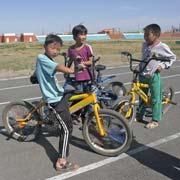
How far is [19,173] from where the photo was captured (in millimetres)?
4273

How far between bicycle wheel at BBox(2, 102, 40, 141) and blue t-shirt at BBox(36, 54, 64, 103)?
829 mm

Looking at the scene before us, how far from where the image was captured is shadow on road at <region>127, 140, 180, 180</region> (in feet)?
13.9

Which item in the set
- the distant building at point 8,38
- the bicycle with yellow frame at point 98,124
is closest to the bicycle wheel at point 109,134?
the bicycle with yellow frame at point 98,124

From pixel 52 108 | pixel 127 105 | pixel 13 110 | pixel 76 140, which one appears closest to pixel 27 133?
pixel 13 110

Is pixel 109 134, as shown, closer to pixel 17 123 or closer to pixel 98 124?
pixel 98 124

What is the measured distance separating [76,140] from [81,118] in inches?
14.5

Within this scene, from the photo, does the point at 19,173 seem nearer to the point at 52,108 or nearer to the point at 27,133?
the point at 52,108

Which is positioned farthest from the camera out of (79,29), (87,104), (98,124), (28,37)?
(28,37)

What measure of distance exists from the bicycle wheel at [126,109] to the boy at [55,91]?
6.01ft

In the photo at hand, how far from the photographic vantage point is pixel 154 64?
19.6 ft

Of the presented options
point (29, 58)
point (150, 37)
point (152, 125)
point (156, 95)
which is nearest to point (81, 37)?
point (150, 37)

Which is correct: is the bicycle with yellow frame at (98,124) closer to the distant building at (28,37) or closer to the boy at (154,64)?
the boy at (154,64)

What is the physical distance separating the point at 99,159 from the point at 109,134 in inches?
15.6

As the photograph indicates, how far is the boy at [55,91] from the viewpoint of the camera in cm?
427
